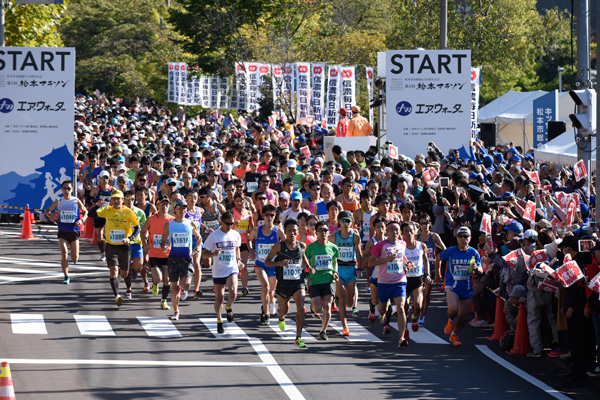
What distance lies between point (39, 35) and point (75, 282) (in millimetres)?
15026

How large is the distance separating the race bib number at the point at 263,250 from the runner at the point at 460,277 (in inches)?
106

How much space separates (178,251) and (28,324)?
2490mm

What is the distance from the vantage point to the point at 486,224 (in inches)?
614

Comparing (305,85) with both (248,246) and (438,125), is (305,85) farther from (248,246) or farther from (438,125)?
(248,246)

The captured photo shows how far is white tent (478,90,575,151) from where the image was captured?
44594 mm

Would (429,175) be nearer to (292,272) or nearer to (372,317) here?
(372,317)

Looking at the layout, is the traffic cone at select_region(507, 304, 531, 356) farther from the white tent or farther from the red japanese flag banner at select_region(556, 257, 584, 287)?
the white tent

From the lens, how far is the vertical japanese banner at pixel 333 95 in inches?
1524

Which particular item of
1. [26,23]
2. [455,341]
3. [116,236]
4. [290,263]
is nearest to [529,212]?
[455,341]

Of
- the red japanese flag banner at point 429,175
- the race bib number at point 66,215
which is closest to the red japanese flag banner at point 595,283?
the red japanese flag banner at point 429,175

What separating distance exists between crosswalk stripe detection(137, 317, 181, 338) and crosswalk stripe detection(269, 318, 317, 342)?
1.48m

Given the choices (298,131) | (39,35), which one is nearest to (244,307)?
(39,35)

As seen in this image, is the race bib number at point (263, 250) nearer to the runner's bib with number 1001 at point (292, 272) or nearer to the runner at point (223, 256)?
the runner at point (223, 256)

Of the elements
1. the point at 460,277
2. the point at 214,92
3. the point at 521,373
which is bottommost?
the point at 521,373
